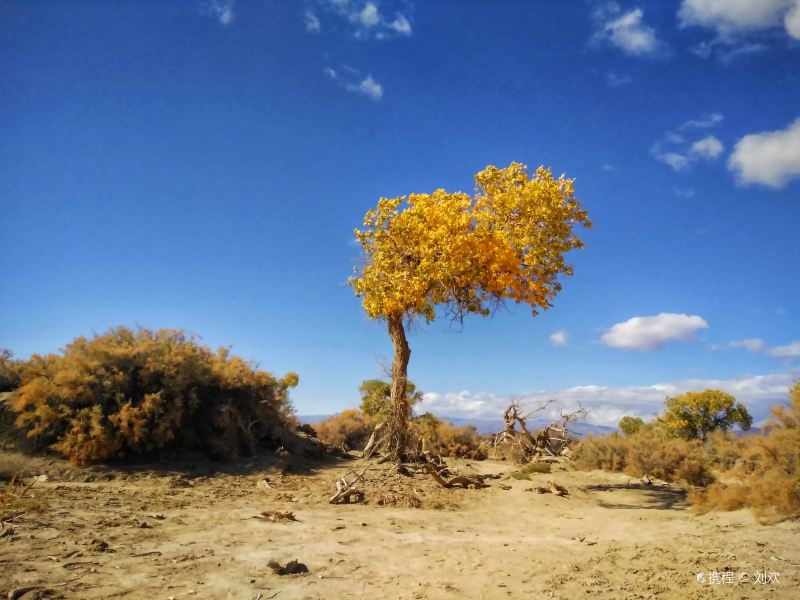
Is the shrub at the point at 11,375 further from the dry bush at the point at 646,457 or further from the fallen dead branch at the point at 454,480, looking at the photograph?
the dry bush at the point at 646,457

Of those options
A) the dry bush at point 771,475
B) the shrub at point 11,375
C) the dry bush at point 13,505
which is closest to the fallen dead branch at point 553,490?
the dry bush at point 771,475

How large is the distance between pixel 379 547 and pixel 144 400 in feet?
33.1

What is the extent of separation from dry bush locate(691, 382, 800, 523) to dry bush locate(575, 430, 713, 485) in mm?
4329

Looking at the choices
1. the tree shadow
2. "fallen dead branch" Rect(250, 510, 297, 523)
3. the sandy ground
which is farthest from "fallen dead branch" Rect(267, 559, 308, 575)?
the tree shadow

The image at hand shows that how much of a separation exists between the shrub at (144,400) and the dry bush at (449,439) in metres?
6.27

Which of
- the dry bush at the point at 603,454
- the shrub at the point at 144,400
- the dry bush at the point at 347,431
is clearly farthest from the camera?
the dry bush at the point at 347,431

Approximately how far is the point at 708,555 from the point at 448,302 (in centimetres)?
1028

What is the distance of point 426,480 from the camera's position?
1320cm

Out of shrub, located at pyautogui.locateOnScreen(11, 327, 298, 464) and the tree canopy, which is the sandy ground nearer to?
shrub, located at pyautogui.locateOnScreen(11, 327, 298, 464)

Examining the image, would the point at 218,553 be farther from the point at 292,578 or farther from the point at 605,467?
the point at 605,467

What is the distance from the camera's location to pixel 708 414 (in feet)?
116

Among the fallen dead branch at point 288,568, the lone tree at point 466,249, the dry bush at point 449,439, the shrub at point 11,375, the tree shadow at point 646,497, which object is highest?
the lone tree at point 466,249

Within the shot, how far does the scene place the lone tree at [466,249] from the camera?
13930 millimetres

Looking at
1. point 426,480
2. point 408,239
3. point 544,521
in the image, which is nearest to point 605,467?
point 426,480
